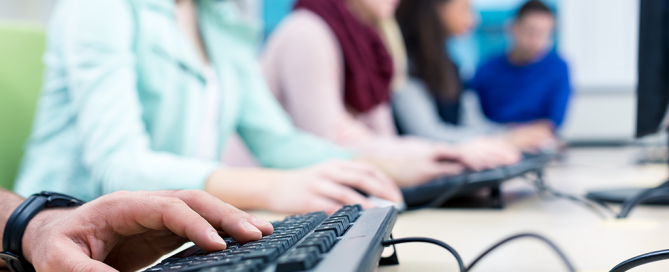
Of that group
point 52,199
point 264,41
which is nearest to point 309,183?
point 52,199

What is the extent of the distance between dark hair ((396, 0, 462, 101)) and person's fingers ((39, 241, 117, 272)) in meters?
1.15

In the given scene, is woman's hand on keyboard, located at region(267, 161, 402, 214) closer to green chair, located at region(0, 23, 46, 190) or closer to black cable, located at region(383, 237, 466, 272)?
black cable, located at region(383, 237, 466, 272)

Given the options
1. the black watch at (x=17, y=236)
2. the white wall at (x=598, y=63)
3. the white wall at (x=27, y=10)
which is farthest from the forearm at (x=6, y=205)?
the white wall at (x=598, y=63)

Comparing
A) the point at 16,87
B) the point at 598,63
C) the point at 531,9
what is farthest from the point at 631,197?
the point at 598,63

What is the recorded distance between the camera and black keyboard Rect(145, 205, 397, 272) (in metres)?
0.19

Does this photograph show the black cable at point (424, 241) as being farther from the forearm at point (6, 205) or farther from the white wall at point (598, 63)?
the white wall at point (598, 63)

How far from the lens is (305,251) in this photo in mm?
202

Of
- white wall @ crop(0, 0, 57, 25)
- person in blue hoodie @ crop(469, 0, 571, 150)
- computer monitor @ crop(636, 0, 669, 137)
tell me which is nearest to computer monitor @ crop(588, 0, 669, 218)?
computer monitor @ crop(636, 0, 669, 137)

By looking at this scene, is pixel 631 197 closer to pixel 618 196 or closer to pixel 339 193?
pixel 618 196

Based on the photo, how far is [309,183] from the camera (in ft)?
1.41

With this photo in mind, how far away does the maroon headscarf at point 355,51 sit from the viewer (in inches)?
37.8

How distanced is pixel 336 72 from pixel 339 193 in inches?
20.4

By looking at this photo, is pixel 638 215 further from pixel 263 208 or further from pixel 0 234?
pixel 0 234

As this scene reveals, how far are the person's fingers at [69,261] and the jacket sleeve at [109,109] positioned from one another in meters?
0.15
